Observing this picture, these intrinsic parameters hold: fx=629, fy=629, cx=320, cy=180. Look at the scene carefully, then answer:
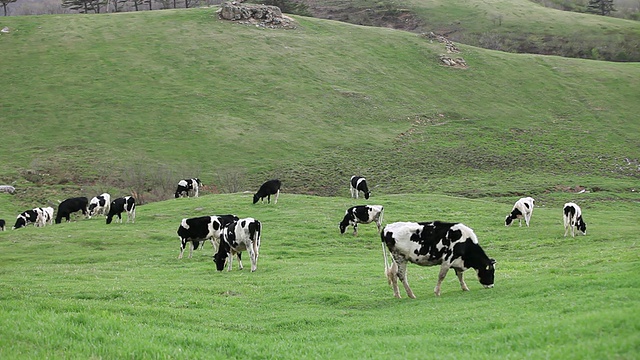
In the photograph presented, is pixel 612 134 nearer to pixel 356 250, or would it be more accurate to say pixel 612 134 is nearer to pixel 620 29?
pixel 620 29

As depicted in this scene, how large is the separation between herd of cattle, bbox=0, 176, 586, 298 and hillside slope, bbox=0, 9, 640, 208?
63.7 ft

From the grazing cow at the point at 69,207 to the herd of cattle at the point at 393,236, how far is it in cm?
7

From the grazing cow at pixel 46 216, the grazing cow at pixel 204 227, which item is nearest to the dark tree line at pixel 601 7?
the grazing cow at pixel 46 216

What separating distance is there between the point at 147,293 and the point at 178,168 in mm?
45179

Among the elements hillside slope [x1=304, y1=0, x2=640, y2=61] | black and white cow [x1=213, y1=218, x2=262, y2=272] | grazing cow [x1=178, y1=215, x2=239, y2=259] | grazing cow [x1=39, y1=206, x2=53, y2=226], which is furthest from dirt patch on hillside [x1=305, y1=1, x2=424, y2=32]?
black and white cow [x1=213, y1=218, x2=262, y2=272]

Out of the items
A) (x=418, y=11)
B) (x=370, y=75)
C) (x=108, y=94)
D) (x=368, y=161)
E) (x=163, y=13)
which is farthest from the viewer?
(x=418, y=11)

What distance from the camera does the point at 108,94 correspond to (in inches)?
3051

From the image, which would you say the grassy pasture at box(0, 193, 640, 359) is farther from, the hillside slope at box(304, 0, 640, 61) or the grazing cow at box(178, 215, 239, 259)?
the hillside slope at box(304, 0, 640, 61)

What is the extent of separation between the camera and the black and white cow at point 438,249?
58.3ft

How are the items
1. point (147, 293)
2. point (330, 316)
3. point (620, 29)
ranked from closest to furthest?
1. point (330, 316)
2. point (147, 293)
3. point (620, 29)

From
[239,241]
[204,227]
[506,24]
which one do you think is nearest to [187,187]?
[204,227]

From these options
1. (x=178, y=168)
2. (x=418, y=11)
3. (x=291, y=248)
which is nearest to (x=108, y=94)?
(x=178, y=168)

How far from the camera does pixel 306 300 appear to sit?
18.3 meters

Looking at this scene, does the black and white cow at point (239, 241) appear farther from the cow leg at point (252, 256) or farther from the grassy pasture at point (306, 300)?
the grassy pasture at point (306, 300)
